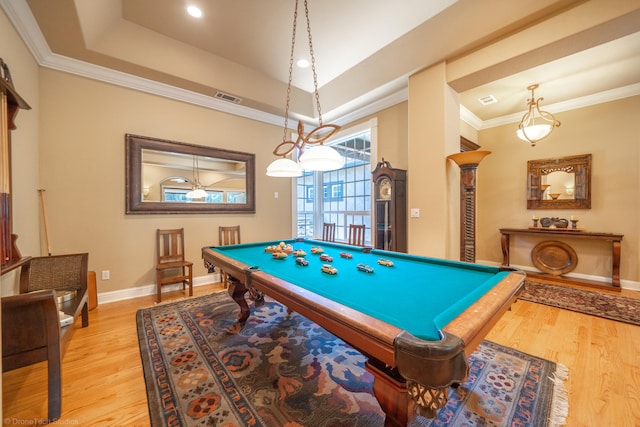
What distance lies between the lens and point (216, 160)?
12.9 ft

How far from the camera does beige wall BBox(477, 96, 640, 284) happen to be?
3482mm

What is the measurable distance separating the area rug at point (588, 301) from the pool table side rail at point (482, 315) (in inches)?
60.7

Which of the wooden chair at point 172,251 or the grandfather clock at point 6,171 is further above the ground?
the grandfather clock at point 6,171

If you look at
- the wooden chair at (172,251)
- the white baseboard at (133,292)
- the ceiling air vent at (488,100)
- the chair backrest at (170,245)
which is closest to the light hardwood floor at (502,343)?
the white baseboard at (133,292)

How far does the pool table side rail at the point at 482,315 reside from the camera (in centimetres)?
86

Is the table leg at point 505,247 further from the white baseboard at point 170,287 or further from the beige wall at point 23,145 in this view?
the beige wall at point 23,145

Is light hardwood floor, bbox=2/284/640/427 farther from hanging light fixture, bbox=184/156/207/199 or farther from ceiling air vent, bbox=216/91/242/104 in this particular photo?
ceiling air vent, bbox=216/91/242/104

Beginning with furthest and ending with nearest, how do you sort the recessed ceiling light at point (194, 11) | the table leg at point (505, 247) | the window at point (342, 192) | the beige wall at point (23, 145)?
the window at point (342, 192)
the table leg at point (505, 247)
the recessed ceiling light at point (194, 11)
the beige wall at point (23, 145)

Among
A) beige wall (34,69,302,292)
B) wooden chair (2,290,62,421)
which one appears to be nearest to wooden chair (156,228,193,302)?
beige wall (34,69,302,292)

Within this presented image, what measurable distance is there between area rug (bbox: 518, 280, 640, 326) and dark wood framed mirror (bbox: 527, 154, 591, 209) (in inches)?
55.5

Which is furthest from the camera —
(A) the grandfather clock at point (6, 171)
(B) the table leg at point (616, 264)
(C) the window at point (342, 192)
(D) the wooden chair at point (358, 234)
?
(C) the window at point (342, 192)

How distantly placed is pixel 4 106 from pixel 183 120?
6.63 ft

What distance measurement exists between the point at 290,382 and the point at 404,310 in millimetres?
1079

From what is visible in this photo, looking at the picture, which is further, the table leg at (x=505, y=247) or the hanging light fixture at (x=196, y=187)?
the table leg at (x=505, y=247)
